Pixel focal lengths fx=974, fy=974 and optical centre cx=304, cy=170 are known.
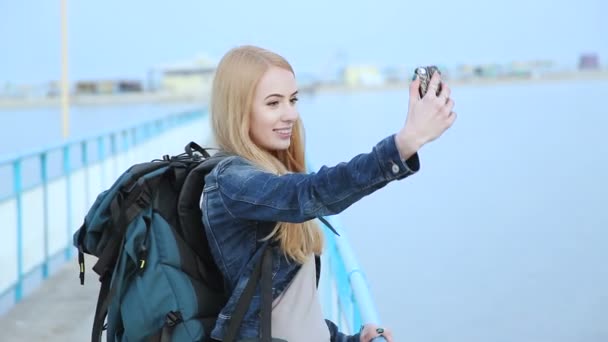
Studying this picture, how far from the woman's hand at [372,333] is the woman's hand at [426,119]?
559 mm

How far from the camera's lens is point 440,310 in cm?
854

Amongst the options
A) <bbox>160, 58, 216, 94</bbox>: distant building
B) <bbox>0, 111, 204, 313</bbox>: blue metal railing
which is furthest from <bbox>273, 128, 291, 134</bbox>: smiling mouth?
<bbox>160, 58, 216, 94</bbox>: distant building

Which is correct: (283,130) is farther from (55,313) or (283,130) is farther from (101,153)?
(101,153)

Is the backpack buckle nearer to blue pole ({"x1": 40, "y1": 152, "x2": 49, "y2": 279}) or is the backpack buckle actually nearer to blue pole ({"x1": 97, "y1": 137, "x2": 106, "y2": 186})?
blue pole ({"x1": 40, "y1": 152, "x2": 49, "y2": 279})

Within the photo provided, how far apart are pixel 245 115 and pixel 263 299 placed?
380mm

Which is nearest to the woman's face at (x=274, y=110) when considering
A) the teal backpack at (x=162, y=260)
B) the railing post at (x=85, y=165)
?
the teal backpack at (x=162, y=260)

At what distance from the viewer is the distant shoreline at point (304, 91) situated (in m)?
86.8

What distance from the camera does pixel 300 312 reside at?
2.01 metres

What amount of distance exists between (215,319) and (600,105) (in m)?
53.6

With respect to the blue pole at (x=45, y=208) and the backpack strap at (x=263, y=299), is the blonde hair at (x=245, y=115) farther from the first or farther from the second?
the blue pole at (x=45, y=208)

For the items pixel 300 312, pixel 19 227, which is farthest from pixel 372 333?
pixel 19 227

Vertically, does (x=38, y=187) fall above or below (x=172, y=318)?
below

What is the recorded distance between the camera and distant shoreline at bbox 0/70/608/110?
285 feet

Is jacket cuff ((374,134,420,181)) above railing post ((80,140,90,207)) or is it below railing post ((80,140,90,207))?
above
